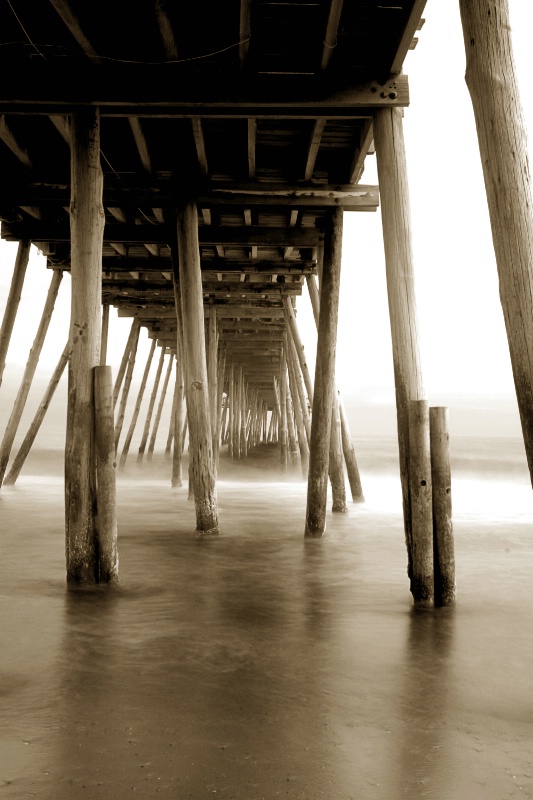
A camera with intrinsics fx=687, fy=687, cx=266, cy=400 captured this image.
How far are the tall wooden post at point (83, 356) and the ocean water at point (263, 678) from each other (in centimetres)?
30

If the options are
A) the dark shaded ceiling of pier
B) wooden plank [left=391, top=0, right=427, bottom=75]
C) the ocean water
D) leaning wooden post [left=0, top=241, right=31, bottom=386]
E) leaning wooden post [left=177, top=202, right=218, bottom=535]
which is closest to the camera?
the ocean water

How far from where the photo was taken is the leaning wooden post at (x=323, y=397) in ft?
18.9

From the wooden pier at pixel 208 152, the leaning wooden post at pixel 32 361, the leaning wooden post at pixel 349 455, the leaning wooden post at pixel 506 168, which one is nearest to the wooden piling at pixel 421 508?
the wooden pier at pixel 208 152

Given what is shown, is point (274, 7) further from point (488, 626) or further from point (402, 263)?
point (488, 626)

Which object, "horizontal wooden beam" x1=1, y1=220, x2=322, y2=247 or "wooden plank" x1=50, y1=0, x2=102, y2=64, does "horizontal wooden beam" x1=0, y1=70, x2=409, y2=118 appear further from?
"horizontal wooden beam" x1=1, y1=220, x2=322, y2=247

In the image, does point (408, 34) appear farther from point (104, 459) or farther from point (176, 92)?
point (104, 459)

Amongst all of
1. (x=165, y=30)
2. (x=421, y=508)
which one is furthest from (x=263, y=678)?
(x=165, y=30)

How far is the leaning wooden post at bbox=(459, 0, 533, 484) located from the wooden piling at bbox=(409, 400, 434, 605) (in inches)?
52.3

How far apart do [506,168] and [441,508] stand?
5.97ft

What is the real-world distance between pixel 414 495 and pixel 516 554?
2.16 meters

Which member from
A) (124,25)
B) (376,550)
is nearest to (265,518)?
(376,550)

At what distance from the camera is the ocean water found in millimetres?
1782

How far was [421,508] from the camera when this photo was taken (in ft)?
11.5

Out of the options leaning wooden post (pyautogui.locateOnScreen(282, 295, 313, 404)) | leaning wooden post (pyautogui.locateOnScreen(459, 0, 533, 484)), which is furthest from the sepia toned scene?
leaning wooden post (pyautogui.locateOnScreen(282, 295, 313, 404))
